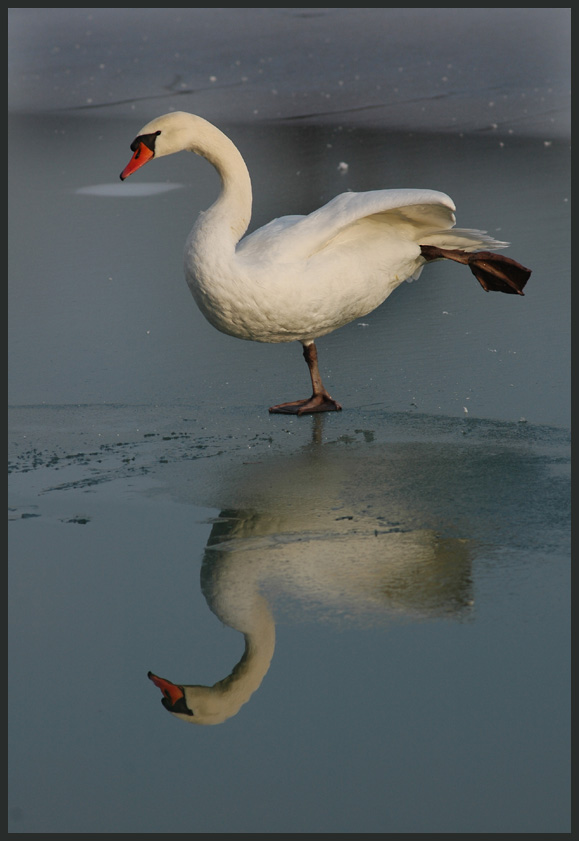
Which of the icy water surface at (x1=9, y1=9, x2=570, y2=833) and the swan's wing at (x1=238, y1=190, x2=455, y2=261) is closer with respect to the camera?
the icy water surface at (x1=9, y1=9, x2=570, y2=833)

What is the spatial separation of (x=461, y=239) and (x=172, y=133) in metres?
1.56

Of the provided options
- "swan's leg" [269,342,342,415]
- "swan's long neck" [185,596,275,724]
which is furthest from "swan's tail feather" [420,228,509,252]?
"swan's long neck" [185,596,275,724]

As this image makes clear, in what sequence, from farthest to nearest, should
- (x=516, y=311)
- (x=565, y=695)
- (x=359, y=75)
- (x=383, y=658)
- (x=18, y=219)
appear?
(x=359, y=75) → (x=18, y=219) → (x=516, y=311) → (x=383, y=658) → (x=565, y=695)

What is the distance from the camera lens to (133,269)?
766cm

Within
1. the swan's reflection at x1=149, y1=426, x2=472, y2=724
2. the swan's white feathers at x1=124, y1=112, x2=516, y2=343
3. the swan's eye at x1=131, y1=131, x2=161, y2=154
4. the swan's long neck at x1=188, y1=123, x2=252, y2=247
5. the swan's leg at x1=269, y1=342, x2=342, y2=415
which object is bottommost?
the swan's reflection at x1=149, y1=426, x2=472, y2=724

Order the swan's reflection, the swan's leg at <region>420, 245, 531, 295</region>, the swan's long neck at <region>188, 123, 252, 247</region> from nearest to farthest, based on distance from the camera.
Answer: the swan's reflection → the swan's long neck at <region>188, 123, 252, 247</region> → the swan's leg at <region>420, 245, 531, 295</region>

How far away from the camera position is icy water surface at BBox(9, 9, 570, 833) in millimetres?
2562

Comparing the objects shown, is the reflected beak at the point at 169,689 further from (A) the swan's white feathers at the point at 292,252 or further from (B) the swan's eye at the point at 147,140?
(B) the swan's eye at the point at 147,140

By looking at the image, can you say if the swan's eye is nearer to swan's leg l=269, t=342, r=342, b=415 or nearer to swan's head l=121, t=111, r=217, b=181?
swan's head l=121, t=111, r=217, b=181

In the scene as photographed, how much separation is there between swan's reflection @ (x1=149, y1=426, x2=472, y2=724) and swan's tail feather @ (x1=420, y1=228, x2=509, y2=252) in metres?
1.81

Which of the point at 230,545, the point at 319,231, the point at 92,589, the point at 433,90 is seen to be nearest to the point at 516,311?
the point at 319,231

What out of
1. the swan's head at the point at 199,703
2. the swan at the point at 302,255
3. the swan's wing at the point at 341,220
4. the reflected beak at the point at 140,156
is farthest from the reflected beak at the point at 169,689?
the reflected beak at the point at 140,156

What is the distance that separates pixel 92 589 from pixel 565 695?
1.49 m

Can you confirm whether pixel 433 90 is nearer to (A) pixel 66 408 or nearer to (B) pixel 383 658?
(A) pixel 66 408
